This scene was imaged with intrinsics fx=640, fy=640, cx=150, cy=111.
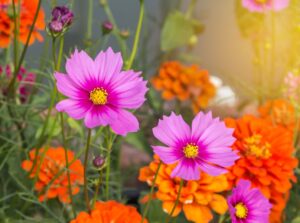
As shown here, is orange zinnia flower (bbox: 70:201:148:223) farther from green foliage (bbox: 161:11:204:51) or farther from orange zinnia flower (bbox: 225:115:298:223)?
green foliage (bbox: 161:11:204:51)

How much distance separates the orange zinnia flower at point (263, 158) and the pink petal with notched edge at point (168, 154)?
0.49ft

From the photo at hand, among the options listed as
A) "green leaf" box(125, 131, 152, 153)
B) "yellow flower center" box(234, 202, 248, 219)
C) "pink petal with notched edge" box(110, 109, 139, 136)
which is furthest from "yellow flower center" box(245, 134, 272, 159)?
"green leaf" box(125, 131, 152, 153)

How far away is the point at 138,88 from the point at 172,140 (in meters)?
0.04

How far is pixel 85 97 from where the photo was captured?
1.01 ft

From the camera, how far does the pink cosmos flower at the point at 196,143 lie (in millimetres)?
312

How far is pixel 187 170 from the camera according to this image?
0.31m

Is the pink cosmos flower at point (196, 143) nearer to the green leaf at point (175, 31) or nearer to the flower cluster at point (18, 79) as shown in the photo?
the flower cluster at point (18, 79)

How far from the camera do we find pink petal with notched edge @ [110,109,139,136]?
0.93 ft

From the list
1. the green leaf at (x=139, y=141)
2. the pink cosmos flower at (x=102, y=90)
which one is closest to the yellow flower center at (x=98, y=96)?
the pink cosmos flower at (x=102, y=90)

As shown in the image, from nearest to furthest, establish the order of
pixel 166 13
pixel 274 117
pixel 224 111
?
1. pixel 274 117
2. pixel 224 111
3. pixel 166 13

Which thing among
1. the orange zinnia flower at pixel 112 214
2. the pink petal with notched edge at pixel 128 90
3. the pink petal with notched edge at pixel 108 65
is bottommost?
the orange zinnia flower at pixel 112 214

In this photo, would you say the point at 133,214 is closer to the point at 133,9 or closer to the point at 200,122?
the point at 200,122

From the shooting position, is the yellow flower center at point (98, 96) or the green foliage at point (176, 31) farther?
the green foliage at point (176, 31)

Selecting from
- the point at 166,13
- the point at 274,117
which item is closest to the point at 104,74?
the point at 274,117
